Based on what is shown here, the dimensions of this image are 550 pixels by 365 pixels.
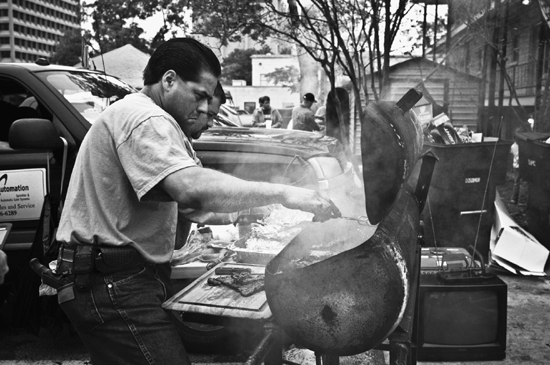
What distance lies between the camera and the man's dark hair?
2184 mm

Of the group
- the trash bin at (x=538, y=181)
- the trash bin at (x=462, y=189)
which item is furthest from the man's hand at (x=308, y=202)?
the trash bin at (x=538, y=181)

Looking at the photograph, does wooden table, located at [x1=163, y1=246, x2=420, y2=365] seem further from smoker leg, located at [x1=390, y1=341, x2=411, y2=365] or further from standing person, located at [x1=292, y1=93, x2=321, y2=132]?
standing person, located at [x1=292, y1=93, x2=321, y2=132]

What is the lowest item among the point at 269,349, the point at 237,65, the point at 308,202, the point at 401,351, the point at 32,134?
the point at 269,349

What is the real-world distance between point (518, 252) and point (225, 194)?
523cm

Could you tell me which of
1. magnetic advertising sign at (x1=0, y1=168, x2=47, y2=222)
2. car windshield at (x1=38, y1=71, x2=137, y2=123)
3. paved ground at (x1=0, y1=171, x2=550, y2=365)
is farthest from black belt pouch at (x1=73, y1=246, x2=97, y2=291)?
car windshield at (x1=38, y1=71, x2=137, y2=123)

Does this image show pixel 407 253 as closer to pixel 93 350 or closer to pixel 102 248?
pixel 102 248

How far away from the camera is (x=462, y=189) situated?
20.1ft

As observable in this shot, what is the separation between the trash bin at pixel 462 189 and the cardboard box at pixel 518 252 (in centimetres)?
25

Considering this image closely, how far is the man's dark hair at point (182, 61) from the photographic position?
7.16ft

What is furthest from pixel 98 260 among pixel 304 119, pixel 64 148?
pixel 304 119

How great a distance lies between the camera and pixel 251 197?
1962 millimetres

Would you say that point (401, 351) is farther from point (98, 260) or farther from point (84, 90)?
point (84, 90)

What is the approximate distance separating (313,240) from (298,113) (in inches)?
382

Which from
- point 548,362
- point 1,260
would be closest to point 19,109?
point 1,260
